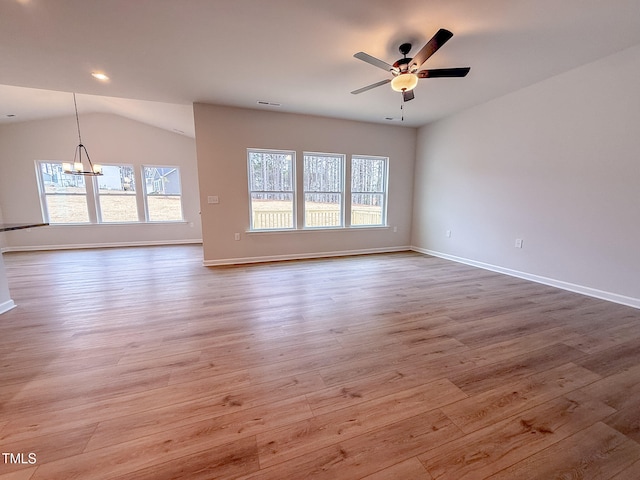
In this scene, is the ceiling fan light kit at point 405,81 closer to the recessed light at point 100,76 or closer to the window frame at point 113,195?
the recessed light at point 100,76

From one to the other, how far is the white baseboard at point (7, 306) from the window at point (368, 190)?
197 inches

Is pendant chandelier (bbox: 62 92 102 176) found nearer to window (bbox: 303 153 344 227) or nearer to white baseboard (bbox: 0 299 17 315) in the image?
white baseboard (bbox: 0 299 17 315)

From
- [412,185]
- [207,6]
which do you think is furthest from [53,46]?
[412,185]

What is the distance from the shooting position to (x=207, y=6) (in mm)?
2102

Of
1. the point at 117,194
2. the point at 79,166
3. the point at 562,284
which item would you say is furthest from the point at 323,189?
the point at 117,194

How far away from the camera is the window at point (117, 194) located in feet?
20.8

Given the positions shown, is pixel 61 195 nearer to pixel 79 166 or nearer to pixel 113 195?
pixel 113 195

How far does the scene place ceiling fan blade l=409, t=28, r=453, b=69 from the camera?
1927mm

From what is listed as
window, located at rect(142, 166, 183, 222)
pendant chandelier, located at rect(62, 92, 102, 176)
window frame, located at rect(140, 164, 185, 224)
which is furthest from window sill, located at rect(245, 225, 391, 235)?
pendant chandelier, located at rect(62, 92, 102, 176)

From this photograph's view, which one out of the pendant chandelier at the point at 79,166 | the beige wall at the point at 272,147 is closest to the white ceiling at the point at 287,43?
the beige wall at the point at 272,147

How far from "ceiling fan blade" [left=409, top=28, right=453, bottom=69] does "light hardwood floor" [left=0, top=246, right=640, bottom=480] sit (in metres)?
2.40

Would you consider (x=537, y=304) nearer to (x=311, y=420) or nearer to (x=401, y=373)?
(x=401, y=373)

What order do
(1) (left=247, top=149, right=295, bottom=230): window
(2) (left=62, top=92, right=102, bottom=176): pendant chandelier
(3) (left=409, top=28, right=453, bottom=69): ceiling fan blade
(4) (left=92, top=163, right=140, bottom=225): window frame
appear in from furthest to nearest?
1. (4) (left=92, top=163, right=140, bottom=225): window frame
2. (2) (left=62, top=92, right=102, bottom=176): pendant chandelier
3. (1) (left=247, top=149, right=295, bottom=230): window
4. (3) (left=409, top=28, right=453, bottom=69): ceiling fan blade

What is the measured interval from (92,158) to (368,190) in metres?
6.57
